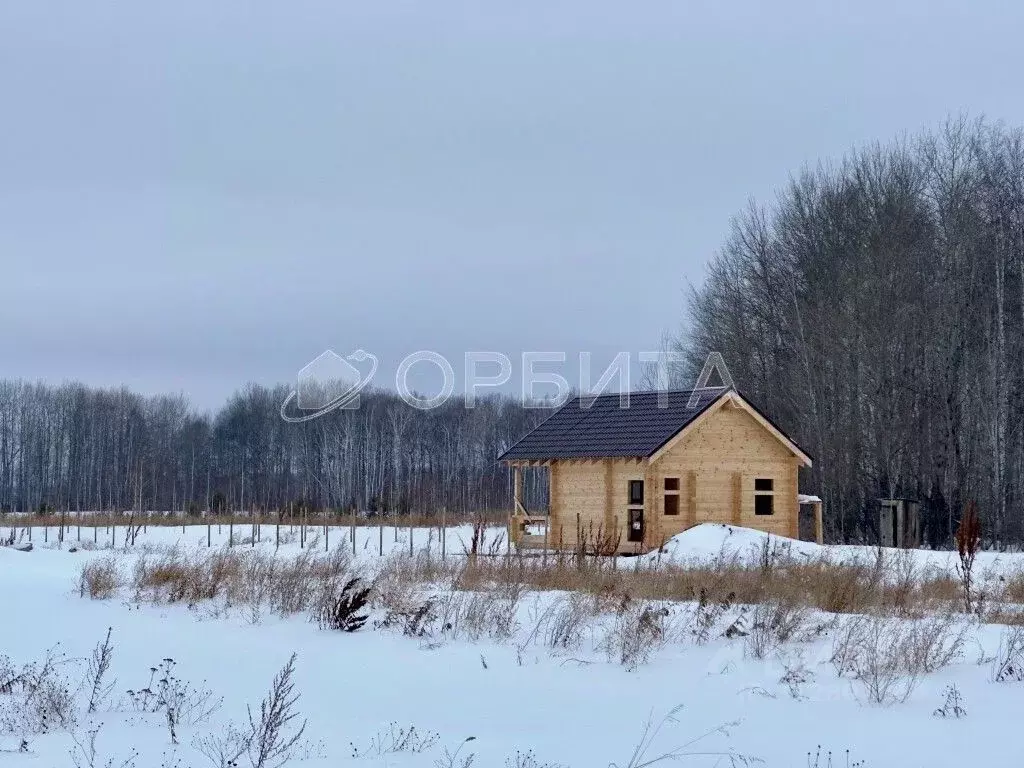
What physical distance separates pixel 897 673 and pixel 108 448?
70.9 m

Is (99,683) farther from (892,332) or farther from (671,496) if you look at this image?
(892,332)

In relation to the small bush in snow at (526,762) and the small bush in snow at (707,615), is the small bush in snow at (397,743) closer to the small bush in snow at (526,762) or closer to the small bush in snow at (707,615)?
the small bush in snow at (526,762)

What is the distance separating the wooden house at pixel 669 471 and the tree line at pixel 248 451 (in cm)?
3434

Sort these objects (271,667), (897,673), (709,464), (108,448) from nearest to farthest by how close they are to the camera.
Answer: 1. (897,673)
2. (271,667)
3. (709,464)
4. (108,448)

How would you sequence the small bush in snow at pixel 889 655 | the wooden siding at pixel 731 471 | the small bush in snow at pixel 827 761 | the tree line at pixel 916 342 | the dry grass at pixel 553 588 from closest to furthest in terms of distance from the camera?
the small bush in snow at pixel 827 761 < the small bush in snow at pixel 889 655 < the dry grass at pixel 553 588 < the wooden siding at pixel 731 471 < the tree line at pixel 916 342

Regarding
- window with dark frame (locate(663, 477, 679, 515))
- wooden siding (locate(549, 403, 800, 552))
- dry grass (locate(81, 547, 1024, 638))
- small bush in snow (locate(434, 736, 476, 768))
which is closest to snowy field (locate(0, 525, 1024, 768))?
small bush in snow (locate(434, 736, 476, 768))

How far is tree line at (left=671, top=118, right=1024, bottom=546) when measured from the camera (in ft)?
116

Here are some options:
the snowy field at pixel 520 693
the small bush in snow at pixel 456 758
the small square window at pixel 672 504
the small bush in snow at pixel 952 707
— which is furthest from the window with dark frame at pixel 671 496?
the small bush in snow at pixel 456 758

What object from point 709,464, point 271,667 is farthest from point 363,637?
point 709,464

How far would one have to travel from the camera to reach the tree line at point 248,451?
222ft

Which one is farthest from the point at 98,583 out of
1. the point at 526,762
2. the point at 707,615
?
Result: the point at 526,762

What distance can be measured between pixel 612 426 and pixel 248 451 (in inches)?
2143

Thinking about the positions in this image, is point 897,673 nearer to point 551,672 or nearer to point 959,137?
point 551,672

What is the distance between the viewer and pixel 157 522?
43125mm
